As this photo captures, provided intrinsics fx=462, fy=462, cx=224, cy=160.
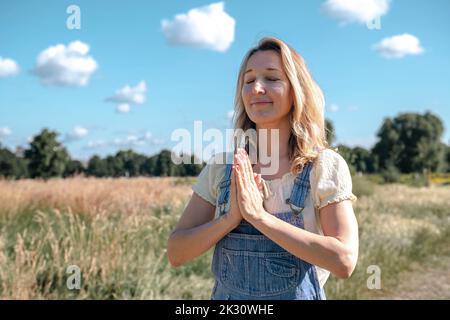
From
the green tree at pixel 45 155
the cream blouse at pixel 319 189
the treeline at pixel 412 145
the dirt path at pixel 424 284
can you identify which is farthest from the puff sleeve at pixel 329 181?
the treeline at pixel 412 145

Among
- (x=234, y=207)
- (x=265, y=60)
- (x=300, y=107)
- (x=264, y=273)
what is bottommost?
(x=264, y=273)

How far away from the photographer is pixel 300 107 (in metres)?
1.50

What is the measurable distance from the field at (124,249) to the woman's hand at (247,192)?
118 inches

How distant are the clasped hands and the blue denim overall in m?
0.11

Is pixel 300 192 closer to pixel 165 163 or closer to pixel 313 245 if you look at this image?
pixel 313 245

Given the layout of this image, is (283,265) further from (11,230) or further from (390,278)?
(390,278)

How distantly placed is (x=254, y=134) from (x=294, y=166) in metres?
0.24

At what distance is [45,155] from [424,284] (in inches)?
1239

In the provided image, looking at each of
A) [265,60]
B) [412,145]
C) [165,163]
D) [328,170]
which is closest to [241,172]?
[328,170]

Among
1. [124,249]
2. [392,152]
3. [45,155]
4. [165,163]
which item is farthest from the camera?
[392,152]

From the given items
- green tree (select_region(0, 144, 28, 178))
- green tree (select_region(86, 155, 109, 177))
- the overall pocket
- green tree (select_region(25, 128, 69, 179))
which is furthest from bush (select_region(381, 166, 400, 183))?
the overall pocket
